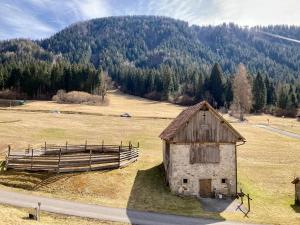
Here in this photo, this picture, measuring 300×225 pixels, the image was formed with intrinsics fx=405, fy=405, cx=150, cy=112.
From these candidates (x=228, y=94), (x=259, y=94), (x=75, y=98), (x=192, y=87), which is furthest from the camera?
(x=192, y=87)

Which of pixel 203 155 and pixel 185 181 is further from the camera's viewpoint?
pixel 203 155

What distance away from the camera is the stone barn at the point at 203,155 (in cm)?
4125

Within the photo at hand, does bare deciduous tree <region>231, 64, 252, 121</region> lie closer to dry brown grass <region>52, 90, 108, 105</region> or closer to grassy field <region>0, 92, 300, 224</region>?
grassy field <region>0, 92, 300, 224</region>

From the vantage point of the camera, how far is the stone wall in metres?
41.2

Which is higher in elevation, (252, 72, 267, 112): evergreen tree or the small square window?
(252, 72, 267, 112): evergreen tree

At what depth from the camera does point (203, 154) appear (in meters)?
41.6

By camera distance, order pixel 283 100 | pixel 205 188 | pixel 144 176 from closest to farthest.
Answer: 1. pixel 205 188
2. pixel 144 176
3. pixel 283 100

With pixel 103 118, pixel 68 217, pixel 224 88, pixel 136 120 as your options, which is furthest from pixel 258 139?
pixel 224 88

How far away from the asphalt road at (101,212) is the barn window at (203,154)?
8.73 metres

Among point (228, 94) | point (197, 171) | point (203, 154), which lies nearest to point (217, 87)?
point (228, 94)

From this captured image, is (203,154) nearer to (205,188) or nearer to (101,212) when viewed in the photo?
(205,188)

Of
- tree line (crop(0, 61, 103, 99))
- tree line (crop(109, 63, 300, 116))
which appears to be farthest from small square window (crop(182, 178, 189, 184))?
tree line (crop(0, 61, 103, 99))

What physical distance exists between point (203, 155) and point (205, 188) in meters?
3.39

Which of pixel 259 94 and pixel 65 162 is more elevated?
pixel 259 94
